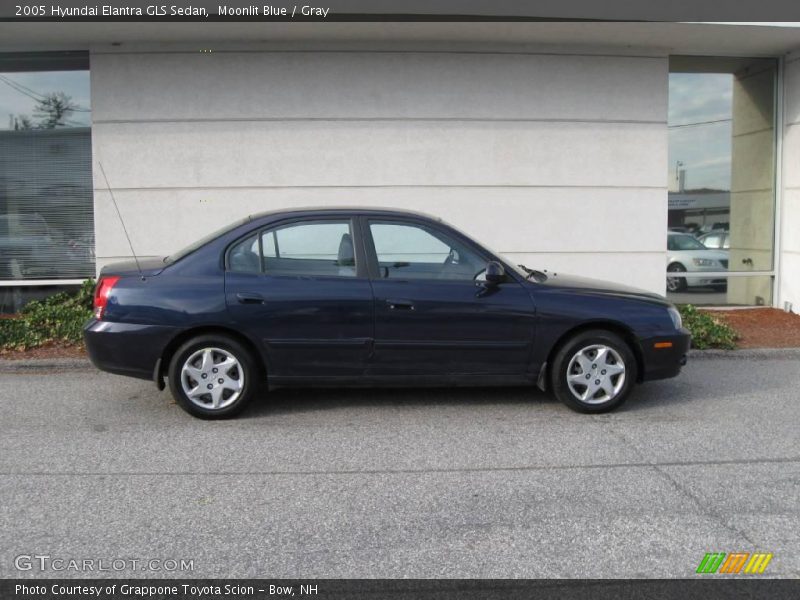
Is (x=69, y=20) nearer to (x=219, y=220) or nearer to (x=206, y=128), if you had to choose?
(x=206, y=128)

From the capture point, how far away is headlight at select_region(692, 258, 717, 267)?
11.4m

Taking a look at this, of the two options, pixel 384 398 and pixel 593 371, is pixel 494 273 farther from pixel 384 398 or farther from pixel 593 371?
pixel 384 398

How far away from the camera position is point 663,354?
248 inches

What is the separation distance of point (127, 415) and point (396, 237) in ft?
8.41

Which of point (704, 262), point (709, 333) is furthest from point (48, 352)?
point (704, 262)

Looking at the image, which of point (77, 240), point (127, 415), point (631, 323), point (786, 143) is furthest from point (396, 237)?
point (786, 143)

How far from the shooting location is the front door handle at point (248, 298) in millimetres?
5941

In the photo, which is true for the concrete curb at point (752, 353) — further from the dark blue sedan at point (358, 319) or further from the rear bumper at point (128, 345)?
the rear bumper at point (128, 345)

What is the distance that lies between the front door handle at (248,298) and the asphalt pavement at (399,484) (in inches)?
36.8

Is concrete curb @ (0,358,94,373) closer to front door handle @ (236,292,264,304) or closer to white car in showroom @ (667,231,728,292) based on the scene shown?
front door handle @ (236,292,264,304)

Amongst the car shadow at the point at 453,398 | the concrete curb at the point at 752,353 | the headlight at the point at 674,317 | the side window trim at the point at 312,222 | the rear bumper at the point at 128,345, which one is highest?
the side window trim at the point at 312,222

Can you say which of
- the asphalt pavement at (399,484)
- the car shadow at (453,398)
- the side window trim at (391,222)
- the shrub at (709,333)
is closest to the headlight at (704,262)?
the shrub at (709,333)

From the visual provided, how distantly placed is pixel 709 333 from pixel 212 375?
18.8 feet

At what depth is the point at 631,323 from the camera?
6.23m
